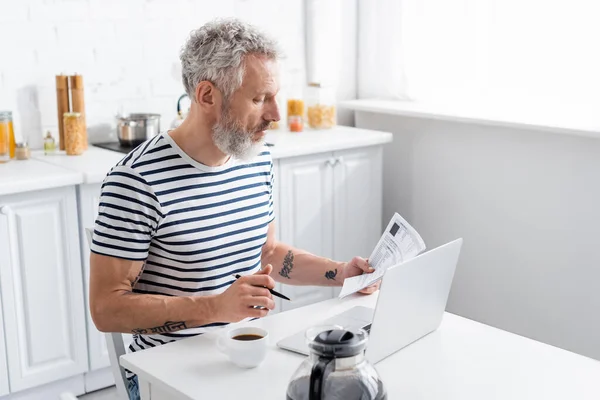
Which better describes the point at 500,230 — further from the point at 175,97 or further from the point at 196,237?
the point at 196,237

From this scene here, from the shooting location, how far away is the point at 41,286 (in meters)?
2.81

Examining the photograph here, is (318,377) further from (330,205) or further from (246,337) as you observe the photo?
(330,205)

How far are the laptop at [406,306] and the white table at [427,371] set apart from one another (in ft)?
0.10

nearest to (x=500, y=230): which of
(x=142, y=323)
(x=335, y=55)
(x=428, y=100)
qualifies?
(x=428, y=100)

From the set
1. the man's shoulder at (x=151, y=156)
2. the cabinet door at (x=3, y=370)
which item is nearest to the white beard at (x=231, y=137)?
the man's shoulder at (x=151, y=156)

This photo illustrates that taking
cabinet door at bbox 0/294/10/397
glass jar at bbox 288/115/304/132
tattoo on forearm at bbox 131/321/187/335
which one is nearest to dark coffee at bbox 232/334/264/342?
tattoo on forearm at bbox 131/321/187/335

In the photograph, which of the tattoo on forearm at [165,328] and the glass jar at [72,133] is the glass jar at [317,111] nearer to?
the glass jar at [72,133]

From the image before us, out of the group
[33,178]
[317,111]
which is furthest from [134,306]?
[317,111]

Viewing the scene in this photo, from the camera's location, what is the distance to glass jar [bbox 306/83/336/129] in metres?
3.81

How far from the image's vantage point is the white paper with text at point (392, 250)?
70.6 inches

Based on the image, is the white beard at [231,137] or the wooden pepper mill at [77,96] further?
the wooden pepper mill at [77,96]

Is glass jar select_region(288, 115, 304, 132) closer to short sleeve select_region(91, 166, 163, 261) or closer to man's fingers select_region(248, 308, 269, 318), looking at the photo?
short sleeve select_region(91, 166, 163, 261)

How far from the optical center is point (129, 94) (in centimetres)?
344

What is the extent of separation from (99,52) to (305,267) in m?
1.64
